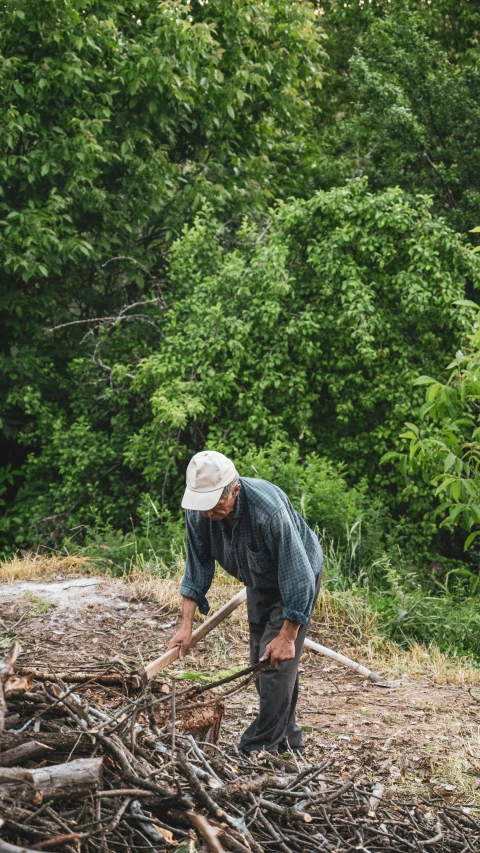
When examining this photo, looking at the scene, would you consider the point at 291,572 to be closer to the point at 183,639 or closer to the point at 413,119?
the point at 183,639

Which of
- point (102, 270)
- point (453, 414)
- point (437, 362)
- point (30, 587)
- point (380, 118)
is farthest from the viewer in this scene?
point (380, 118)

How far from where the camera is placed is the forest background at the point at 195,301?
10602 millimetres

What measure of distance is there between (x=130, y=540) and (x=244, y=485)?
6152mm

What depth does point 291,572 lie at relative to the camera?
446 cm

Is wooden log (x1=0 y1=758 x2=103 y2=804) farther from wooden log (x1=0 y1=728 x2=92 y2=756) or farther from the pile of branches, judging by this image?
wooden log (x1=0 y1=728 x2=92 y2=756)

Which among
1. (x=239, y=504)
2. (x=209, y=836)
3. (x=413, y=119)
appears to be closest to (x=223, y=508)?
(x=239, y=504)

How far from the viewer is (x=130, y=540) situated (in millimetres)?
10500

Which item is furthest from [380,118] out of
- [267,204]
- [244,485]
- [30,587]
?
[244,485]

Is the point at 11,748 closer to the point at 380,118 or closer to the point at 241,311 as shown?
the point at 241,311

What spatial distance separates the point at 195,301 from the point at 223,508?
7.07 metres

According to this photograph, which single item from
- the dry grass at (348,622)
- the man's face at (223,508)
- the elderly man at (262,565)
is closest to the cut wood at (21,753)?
the elderly man at (262,565)

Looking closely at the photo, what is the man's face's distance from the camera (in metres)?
4.38

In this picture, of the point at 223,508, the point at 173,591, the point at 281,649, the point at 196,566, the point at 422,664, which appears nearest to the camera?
the point at 223,508

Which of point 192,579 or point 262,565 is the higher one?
point 262,565
